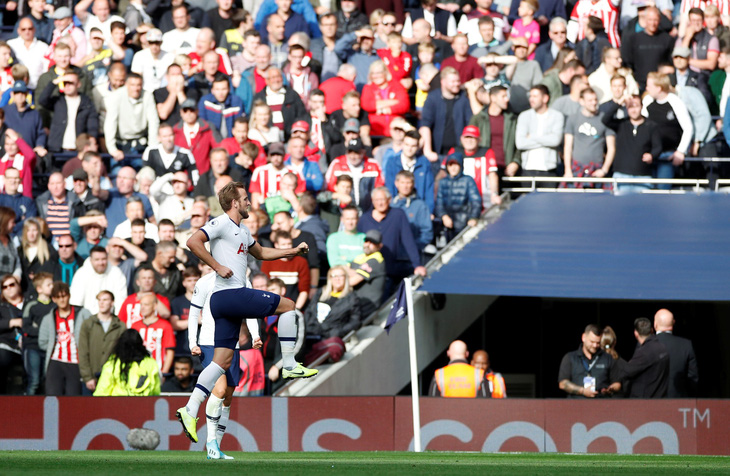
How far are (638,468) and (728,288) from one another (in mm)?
5898

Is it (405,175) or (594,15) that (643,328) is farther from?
(594,15)

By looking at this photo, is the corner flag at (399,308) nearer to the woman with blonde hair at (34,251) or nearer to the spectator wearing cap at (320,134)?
the spectator wearing cap at (320,134)

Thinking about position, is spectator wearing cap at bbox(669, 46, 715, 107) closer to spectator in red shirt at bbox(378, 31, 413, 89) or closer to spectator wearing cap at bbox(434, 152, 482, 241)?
spectator wearing cap at bbox(434, 152, 482, 241)

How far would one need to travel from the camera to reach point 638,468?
396 inches

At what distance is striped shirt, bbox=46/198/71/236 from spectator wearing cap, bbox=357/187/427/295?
399cm

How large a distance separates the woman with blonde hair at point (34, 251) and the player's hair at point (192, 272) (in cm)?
204

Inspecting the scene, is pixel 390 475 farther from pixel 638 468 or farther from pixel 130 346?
pixel 130 346

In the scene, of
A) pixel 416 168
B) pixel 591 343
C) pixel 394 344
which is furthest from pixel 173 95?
pixel 591 343

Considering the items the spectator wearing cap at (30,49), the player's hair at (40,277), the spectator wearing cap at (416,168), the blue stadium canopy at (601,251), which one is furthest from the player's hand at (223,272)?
the spectator wearing cap at (30,49)

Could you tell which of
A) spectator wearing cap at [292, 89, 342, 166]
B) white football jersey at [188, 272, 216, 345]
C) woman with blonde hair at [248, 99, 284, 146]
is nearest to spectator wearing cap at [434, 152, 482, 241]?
spectator wearing cap at [292, 89, 342, 166]

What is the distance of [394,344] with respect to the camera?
16.6 metres

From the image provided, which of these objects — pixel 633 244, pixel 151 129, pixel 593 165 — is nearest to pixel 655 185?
pixel 593 165

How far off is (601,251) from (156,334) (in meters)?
5.49

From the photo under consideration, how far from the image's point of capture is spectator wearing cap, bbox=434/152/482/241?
17406 millimetres
